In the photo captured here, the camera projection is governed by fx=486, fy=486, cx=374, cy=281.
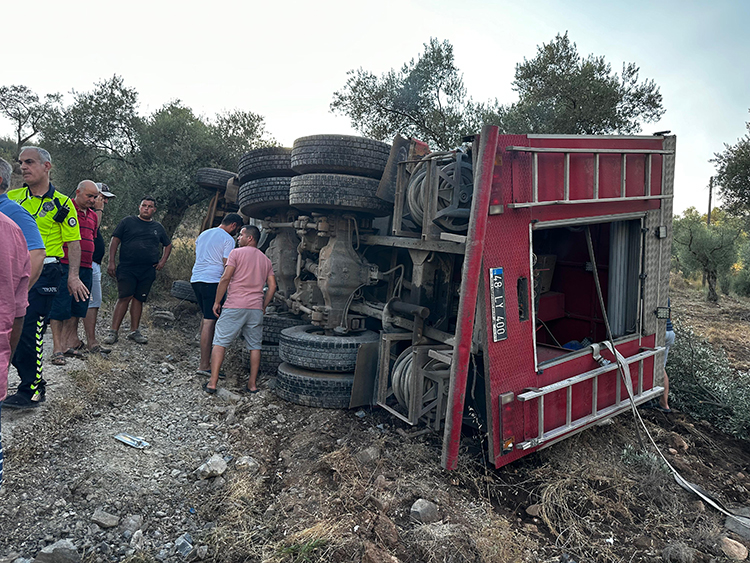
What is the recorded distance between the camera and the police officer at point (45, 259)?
3777mm

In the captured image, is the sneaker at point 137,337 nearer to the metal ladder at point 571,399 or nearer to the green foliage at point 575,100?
the metal ladder at point 571,399

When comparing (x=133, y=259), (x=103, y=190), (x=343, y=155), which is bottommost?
(x=133, y=259)

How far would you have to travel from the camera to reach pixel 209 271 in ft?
18.6

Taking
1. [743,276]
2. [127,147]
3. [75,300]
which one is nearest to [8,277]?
[75,300]

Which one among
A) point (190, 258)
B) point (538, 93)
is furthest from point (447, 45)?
point (190, 258)

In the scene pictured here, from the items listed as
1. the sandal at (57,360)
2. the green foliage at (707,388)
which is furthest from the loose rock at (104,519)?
the green foliage at (707,388)

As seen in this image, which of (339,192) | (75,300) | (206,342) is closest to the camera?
(339,192)

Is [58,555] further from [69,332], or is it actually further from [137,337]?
[137,337]

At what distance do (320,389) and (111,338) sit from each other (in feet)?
10.1

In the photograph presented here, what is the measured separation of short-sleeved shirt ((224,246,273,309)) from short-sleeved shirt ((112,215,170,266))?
5.62ft

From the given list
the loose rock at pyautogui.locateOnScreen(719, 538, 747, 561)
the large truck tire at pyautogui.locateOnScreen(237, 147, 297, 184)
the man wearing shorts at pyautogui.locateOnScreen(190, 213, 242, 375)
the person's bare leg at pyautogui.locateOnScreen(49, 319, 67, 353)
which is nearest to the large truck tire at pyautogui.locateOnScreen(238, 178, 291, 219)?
the large truck tire at pyautogui.locateOnScreen(237, 147, 297, 184)

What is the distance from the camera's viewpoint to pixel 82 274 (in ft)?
17.0

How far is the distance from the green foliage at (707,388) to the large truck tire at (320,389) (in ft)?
12.3

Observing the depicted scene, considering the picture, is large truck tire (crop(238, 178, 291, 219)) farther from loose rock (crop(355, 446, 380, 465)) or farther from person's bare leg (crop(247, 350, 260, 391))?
loose rock (crop(355, 446, 380, 465))
